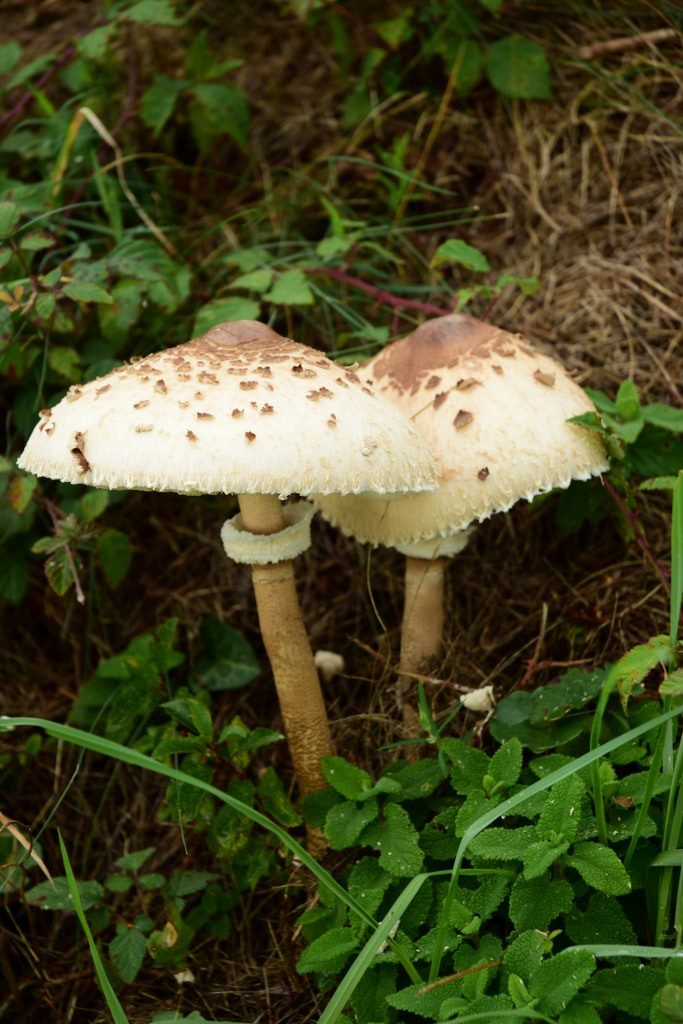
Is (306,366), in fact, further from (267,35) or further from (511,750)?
(267,35)

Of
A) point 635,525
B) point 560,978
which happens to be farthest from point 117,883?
point 635,525

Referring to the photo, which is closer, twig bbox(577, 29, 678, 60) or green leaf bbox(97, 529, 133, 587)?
green leaf bbox(97, 529, 133, 587)

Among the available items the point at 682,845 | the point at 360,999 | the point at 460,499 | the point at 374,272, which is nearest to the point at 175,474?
the point at 460,499

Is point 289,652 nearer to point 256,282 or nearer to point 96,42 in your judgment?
point 256,282

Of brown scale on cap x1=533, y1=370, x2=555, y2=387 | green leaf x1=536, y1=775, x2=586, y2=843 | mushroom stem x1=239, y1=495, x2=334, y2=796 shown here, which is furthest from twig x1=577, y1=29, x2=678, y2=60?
green leaf x1=536, y1=775, x2=586, y2=843

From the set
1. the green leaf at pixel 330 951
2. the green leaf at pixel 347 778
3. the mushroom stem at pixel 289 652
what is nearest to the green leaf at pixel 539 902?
the green leaf at pixel 330 951

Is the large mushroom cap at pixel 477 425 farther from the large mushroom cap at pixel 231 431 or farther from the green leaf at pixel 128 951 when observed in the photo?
the green leaf at pixel 128 951

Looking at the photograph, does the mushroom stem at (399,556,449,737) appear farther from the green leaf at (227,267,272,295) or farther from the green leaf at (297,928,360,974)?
the green leaf at (227,267,272,295)
